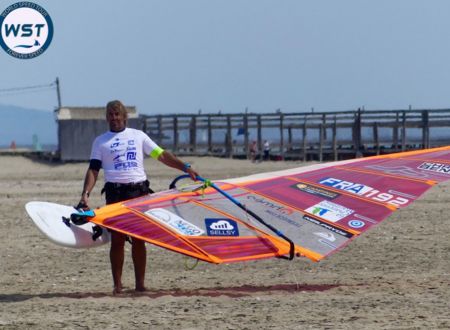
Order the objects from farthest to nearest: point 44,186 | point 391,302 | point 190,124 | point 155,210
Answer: point 190,124
point 44,186
point 155,210
point 391,302

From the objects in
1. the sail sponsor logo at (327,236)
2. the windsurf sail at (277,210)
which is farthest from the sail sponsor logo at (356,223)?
the sail sponsor logo at (327,236)

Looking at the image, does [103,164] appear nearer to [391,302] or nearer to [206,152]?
[391,302]

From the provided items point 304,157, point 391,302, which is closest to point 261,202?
point 391,302

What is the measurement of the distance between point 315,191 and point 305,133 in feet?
78.3

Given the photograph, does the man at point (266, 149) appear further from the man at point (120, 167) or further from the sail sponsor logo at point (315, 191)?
the man at point (120, 167)

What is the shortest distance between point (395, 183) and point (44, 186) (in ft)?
47.7

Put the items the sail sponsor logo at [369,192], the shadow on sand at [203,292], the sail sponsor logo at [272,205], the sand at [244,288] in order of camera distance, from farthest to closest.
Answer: the sail sponsor logo at [369,192] → the sail sponsor logo at [272,205] → the shadow on sand at [203,292] → the sand at [244,288]

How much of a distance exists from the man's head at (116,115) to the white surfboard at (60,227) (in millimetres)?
689

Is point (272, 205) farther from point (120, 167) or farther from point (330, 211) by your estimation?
point (120, 167)

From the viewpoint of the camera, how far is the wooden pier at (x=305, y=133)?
3141 cm

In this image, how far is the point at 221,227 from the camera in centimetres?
782

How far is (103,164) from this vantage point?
26.1 feet

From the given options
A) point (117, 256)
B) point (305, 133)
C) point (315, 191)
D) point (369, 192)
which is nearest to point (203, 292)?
point (117, 256)

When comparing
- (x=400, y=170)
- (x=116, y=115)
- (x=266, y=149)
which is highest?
(x=116, y=115)
